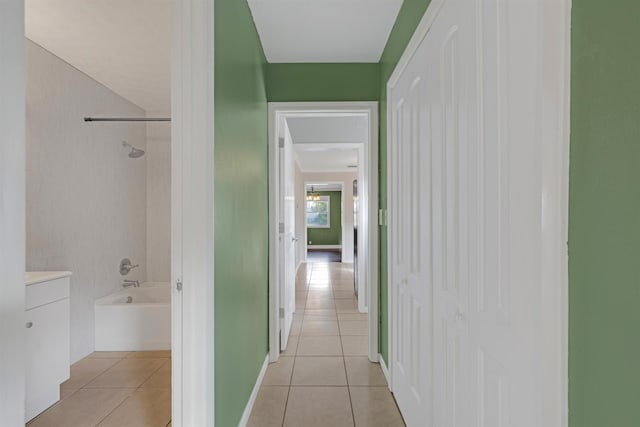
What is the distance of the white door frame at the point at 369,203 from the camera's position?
2.74 metres

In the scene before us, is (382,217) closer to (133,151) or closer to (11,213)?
(11,213)

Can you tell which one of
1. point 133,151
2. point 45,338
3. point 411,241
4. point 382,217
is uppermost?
point 133,151

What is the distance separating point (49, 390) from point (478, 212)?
8.69ft

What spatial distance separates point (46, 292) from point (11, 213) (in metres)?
1.89

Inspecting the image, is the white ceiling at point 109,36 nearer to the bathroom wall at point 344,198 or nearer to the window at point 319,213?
the bathroom wall at point 344,198

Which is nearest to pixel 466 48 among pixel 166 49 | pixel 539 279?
pixel 539 279

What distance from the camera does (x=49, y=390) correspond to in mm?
2082

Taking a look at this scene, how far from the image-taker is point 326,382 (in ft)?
7.83

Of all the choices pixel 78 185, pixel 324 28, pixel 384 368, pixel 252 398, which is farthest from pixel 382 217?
pixel 78 185

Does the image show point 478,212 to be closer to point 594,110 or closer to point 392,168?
point 594,110

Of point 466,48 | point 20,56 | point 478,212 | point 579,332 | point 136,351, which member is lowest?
point 136,351

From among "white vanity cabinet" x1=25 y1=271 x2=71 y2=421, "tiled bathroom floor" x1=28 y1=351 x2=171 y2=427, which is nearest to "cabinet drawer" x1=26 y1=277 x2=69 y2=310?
"white vanity cabinet" x1=25 y1=271 x2=71 y2=421

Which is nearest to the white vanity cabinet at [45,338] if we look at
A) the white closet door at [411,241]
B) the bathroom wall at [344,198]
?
the white closet door at [411,241]

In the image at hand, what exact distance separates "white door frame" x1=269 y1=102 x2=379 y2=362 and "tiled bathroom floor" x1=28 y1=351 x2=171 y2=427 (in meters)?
0.88
